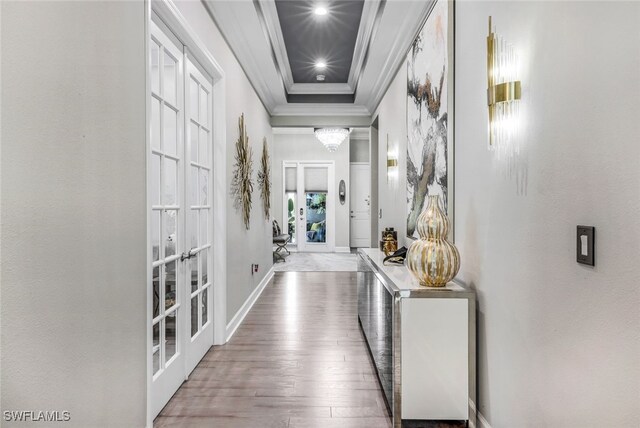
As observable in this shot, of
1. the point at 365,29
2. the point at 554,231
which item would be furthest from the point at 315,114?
the point at 554,231

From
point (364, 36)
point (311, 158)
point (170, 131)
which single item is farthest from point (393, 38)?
point (311, 158)

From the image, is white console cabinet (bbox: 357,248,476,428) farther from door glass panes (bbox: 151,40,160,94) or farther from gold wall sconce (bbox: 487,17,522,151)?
door glass panes (bbox: 151,40,160,94)

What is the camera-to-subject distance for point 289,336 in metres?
3.55

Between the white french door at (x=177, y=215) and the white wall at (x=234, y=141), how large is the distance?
294 mm

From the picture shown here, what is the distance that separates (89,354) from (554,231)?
1833mm

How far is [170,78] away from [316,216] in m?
7.81

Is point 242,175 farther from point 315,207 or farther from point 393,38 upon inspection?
point 315,207

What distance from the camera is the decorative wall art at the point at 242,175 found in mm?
3920

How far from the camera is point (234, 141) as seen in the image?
12.6ft

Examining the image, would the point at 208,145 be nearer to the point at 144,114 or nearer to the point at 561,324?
the point at 144,114

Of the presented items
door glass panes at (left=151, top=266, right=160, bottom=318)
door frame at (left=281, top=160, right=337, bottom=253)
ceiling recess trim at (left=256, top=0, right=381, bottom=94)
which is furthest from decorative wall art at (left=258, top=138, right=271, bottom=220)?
door frame at (left=281, top=160, right=337, bottom=253)

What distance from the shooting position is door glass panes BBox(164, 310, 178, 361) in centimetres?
235

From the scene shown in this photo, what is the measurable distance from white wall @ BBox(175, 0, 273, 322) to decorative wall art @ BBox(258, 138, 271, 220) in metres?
0.17

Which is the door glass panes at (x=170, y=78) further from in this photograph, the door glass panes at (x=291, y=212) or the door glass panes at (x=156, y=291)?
the door glass panes at (x=291, y=212)
